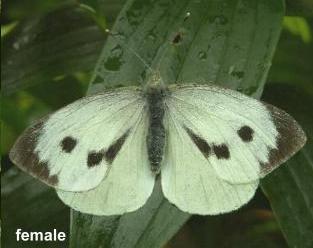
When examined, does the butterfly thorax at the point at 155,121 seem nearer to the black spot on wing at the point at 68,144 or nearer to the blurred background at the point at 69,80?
the black spot on wing at the point at 68,144

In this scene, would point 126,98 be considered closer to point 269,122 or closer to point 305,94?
point 269,122

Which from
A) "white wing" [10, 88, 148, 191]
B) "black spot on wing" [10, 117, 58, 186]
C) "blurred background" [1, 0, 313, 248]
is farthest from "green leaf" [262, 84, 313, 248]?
"black spot on wing" [10, 117, 58, 186]

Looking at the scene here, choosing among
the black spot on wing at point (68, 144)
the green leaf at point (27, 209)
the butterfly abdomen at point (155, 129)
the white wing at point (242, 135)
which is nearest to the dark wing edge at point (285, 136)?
the white wing at point (242, 135)

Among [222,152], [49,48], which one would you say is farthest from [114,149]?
[49,48]

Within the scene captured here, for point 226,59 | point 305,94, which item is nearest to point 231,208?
point 226,59

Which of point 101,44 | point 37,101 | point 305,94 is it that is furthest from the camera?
point 37,101

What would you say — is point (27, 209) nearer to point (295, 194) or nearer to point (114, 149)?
point (114, 149)

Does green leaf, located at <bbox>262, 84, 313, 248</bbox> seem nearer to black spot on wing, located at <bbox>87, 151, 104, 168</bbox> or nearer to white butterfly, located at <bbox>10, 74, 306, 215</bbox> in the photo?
white butterfly, located at <bbox>10, 74, 306, 215</bbox>
